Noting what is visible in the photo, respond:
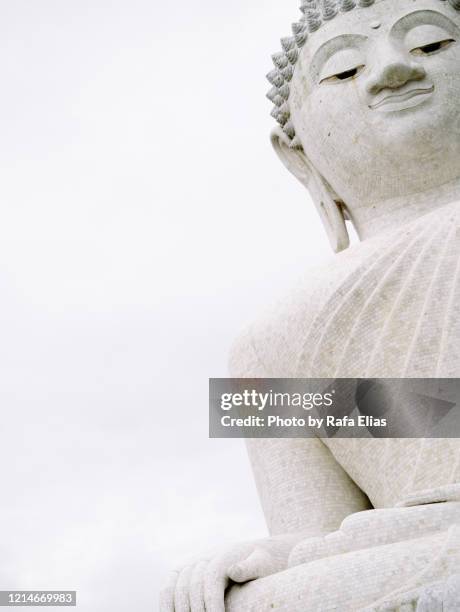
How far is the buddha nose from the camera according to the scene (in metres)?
6.08

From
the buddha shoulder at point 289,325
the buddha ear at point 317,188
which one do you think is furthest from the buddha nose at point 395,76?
the buddha shoulder at point 289,325

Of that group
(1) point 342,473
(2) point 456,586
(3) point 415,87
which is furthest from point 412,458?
(3) point 415,87

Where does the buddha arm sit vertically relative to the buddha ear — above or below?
below

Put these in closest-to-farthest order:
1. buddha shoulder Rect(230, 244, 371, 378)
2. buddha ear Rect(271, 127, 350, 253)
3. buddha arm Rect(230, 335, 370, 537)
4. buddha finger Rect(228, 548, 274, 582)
Answer: 1. buddha finger Rect(228, 548, 274, 582)
2. buddha arm Rect(230, 335, 370, 537)
3. buddha shoulder Rect(230, 244, 371, 378)
4. buddha ear Rect(271, 127, 350, 253)

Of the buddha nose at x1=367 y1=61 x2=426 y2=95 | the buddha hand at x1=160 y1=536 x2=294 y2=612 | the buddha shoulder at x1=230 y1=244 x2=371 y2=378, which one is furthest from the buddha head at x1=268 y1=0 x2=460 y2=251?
the buddha hand at x1=160 y1=536 x2=294 y2=612

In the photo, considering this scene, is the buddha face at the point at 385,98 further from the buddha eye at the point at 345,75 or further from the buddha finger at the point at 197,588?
the buddha finger at the point at 197,588

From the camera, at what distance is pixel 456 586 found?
3.92 metres

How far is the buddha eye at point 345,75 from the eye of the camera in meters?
6.31

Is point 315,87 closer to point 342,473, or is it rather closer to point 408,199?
point 408,199

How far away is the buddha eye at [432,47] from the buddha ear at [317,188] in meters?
0.94

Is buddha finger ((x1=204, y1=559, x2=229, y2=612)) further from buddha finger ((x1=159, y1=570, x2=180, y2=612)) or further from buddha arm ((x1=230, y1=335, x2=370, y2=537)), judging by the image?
buddha arm ((x1=230, y1=335, x2=370, y2=537))

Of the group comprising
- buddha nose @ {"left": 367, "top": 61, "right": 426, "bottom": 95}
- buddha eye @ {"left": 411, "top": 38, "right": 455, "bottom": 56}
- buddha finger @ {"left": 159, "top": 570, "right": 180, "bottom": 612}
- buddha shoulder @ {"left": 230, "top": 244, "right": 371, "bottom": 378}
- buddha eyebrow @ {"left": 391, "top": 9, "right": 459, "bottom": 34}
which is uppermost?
buddha eyebrow @ {"left": 391, "top": 9, "right": 459, "bottom": 34}

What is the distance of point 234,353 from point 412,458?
130 cm

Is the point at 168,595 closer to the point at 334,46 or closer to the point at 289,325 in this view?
the point at 289,325
